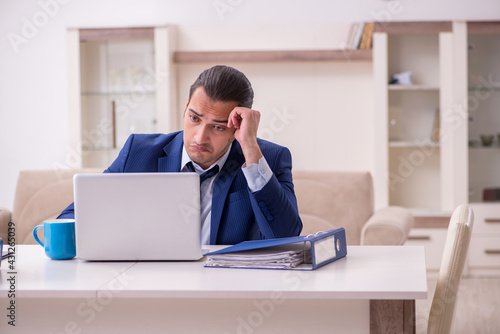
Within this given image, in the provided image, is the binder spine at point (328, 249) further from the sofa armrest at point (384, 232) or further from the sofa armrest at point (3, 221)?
the sofa armrest at point (3, 221)

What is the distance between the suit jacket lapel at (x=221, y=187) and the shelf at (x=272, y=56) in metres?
2.41

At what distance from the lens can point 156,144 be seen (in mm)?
1927

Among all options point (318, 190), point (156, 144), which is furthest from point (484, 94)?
point (156, 144)

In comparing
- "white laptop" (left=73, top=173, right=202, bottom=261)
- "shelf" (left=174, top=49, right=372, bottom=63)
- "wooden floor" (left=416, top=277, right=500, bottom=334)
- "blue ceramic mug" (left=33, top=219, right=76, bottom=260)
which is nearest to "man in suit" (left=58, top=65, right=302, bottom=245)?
"blue ceramic mug" (left=33, top=219, right=76, bottom=260)

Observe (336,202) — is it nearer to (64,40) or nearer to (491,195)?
(491,195)

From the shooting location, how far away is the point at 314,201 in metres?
2.91

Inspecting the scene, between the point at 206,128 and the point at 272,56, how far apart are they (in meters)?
2.54

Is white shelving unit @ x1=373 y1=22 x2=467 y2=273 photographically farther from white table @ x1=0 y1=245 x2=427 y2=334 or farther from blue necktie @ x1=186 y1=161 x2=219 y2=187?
white table @ x1=0 y1=245 x2=427 y2=334

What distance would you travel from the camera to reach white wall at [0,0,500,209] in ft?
14.1

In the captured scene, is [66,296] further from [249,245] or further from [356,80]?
[356,80]

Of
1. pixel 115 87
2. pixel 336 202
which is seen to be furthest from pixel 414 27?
pixel 115 87

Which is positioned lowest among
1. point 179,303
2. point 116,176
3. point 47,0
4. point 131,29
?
point 179,303

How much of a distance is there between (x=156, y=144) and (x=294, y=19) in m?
2.67

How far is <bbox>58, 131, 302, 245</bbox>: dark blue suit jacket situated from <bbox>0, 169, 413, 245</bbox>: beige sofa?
1.01 metres
